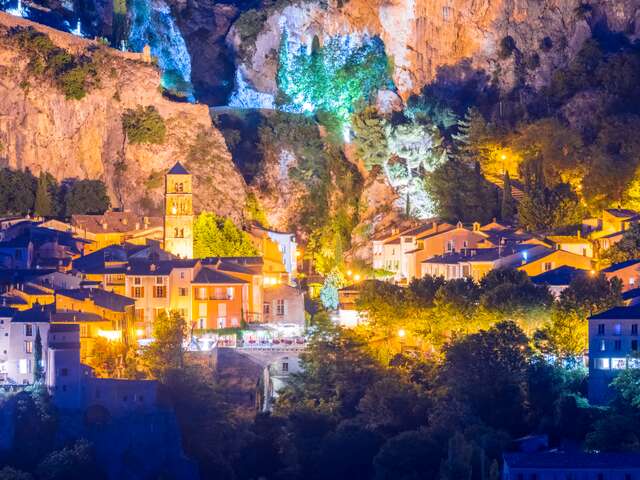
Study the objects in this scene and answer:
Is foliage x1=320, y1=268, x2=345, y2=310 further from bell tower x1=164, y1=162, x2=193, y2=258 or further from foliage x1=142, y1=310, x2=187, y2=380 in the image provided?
foliage x1=142, y1=310, x2=187, y2=380

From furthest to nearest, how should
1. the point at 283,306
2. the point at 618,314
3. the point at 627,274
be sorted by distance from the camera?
the point at 283,306 < the point at 627,274 < the point at 618,314

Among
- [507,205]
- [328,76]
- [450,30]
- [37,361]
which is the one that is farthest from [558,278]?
[328,76]

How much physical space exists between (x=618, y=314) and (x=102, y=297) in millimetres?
17259

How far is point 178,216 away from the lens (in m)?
82.6

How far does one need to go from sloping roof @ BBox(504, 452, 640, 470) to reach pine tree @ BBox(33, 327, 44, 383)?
1532 centimetres

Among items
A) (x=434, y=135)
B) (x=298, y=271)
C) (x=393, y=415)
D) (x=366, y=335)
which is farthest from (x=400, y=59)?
(x=393, y=415)

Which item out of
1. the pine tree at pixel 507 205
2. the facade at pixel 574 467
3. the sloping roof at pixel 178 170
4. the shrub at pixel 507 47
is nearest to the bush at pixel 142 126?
the sloping roof at pixel 178 170

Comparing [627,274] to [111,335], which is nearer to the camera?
[111,335]

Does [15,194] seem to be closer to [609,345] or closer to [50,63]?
[50,63]

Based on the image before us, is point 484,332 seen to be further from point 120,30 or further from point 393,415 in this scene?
point 120,30

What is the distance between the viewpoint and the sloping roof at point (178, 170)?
82.9 m

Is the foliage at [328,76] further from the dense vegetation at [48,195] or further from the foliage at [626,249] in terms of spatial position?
the foliage at [626,249]

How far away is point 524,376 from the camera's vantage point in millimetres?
70125

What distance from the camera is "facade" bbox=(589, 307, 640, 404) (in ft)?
226
